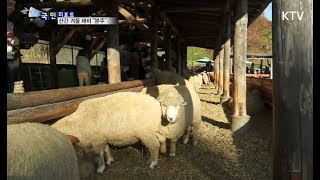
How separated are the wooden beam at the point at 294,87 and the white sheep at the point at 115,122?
286 cm

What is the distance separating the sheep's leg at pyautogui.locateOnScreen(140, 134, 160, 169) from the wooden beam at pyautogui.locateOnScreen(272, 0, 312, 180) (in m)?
2.89

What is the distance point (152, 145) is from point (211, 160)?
1.00m

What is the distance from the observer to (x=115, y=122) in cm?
479

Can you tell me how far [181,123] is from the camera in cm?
566

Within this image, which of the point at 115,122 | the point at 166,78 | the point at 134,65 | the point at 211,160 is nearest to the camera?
the point at 115,122

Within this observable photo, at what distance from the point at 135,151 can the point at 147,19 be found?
19.6 ft

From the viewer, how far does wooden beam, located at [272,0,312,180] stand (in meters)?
2.14

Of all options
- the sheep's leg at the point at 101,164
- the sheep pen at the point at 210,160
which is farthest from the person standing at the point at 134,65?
the sheep's leg at the point at 101,164

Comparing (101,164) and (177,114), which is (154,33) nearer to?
(177,114)

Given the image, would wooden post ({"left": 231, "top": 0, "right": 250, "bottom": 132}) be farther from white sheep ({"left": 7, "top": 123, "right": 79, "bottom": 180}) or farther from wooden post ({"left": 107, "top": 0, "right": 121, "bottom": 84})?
white sheep ({"left": 7, "top": 123, "right": 79, "bottom": 180})

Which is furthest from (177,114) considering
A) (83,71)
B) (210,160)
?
(83,71)
